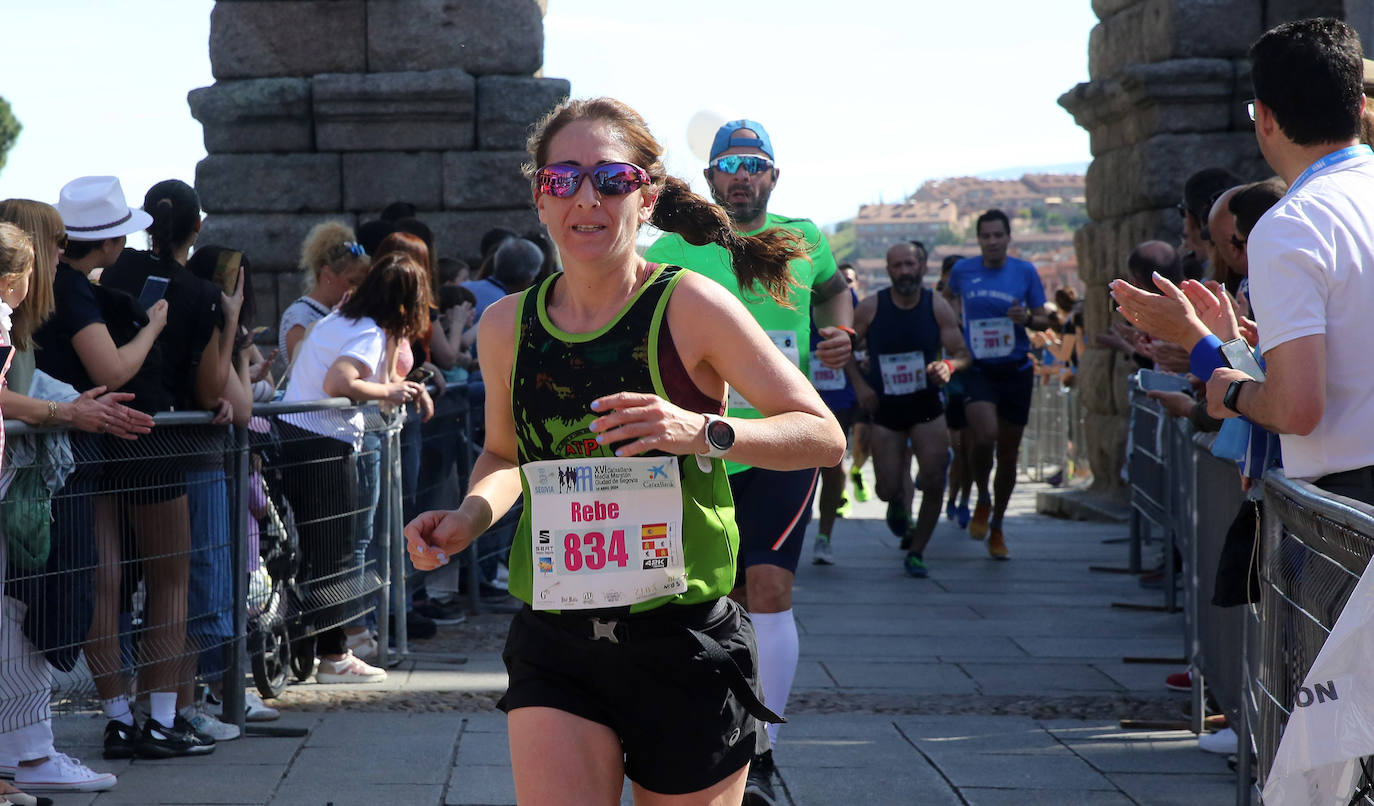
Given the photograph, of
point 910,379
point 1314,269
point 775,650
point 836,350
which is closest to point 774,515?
point 775,650

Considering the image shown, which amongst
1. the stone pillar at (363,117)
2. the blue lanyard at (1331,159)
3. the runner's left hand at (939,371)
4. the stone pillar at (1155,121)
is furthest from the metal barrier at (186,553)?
the stone pillar at (1155,121)

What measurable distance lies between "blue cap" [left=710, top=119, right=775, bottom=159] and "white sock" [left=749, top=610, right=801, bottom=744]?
1.48 m

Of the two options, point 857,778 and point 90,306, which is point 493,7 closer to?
point 90,306

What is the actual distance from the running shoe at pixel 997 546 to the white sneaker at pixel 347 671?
5440 mm

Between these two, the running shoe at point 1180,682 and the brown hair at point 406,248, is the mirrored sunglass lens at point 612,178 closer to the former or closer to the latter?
the brown hair at point 406,248

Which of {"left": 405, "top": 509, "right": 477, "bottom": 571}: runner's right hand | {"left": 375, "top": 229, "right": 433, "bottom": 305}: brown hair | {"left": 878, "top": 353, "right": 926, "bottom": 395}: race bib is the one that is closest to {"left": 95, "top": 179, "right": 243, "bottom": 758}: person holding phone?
{"left": 375, "top": 229, "right": 433, "bottom": 305}: brown hair

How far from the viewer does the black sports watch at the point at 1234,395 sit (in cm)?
358

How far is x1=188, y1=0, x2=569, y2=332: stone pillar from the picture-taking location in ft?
36.2

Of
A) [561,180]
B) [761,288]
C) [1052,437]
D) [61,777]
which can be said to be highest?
[561,180]

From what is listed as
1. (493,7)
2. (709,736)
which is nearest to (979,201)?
(493,7)

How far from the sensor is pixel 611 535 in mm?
2811

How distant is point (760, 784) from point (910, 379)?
19.4 ft

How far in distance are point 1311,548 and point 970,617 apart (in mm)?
5360

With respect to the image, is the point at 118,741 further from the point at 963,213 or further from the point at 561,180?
the point at 963,213
